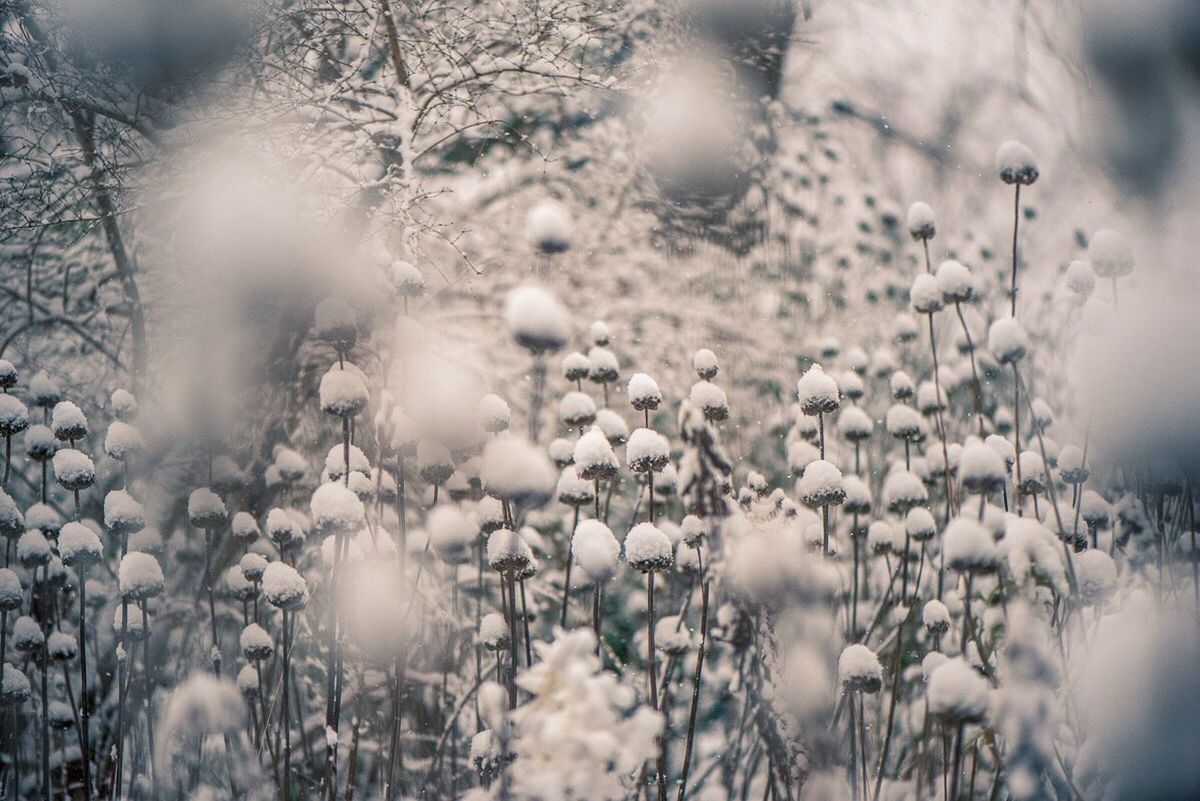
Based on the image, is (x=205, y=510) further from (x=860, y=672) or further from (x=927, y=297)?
(x=927, y=297)

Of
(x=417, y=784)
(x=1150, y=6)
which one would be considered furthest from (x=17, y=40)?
(x=1150, y=6)

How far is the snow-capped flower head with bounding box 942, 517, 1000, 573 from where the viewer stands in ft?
3.26

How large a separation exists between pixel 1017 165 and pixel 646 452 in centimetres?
74

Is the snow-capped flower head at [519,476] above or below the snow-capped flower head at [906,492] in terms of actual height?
below

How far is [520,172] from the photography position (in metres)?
2.40

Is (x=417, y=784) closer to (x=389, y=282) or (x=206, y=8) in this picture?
(x=389, y=282)

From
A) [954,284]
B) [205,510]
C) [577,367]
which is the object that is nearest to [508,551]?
[577,367]

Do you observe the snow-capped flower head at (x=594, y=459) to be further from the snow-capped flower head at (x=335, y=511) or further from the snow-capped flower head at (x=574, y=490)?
the snow-capped flower head at (x=335, y=511)

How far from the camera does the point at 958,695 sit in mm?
942

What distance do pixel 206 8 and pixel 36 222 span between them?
65 centimetres

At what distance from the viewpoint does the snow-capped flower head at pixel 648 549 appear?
1183mm

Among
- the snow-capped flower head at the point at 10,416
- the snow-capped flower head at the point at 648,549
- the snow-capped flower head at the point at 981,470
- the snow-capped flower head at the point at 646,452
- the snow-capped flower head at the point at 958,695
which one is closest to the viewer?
the snow-capped flower head at the point at 958,695

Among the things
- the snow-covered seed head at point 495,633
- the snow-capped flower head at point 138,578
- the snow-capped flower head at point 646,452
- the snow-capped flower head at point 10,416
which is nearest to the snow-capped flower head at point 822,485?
the snow-capped flower head at point 646,452

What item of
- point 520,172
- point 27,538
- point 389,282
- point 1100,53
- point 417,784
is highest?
point 520,172
